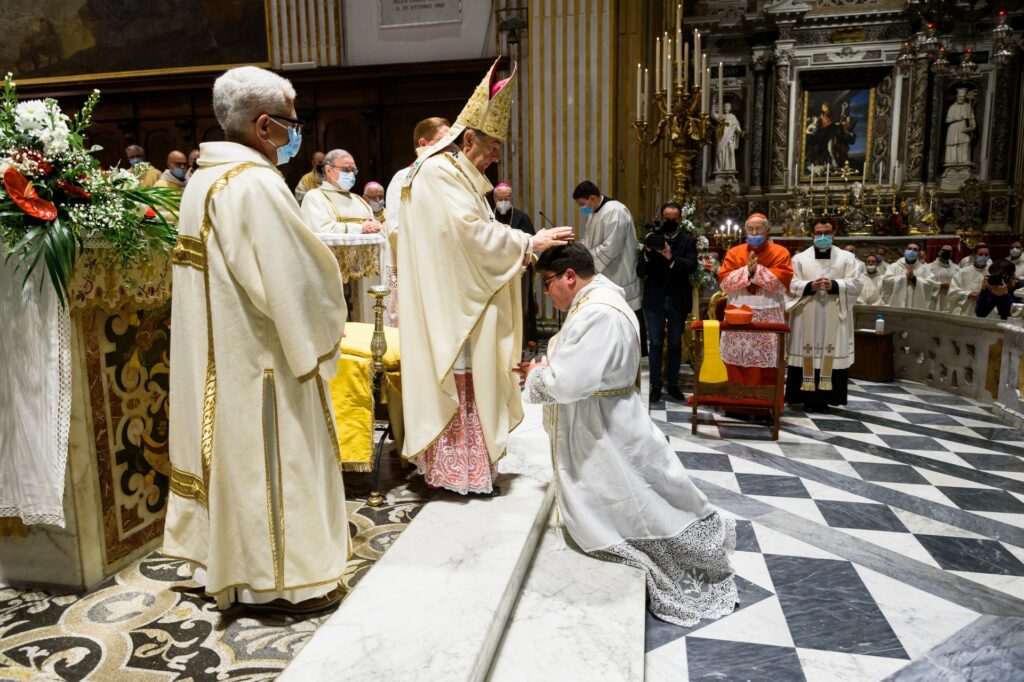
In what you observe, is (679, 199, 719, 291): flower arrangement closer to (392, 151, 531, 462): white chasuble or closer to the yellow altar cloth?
(392, 151, 531, 462): white chasuble

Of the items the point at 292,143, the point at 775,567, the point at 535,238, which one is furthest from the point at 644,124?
the point at 292,143

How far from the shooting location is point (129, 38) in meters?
10.1

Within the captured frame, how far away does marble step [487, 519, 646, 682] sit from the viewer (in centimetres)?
231

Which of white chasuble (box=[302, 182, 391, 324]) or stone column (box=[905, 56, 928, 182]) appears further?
stone column (box=[905, 56, 928, 182])

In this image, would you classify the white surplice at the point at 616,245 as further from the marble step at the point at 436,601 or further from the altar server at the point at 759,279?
the marble step at the point at 436,601

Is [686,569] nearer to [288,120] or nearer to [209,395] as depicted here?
[209,395]

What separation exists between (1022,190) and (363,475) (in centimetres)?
1315

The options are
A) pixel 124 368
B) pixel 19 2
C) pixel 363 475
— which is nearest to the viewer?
pixel 124 368

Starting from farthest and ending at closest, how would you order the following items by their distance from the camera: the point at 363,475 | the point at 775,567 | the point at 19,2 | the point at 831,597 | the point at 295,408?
the point at 19,2
the point at 363,475
the point at 775,567
the point at 831,597
the point at 295,408

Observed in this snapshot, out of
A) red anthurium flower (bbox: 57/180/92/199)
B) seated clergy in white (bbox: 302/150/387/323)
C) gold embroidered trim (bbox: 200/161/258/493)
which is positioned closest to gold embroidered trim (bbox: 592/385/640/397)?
gold embroidered trim (bbox: 200/161/258/493)

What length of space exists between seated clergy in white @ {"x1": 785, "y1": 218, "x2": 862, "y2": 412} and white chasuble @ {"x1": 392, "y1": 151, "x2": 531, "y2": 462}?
3.95 metres

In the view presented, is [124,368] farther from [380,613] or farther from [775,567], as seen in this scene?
[775,567]

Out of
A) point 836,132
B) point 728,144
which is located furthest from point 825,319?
point 836,132

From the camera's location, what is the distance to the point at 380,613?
7.41 feet
